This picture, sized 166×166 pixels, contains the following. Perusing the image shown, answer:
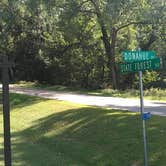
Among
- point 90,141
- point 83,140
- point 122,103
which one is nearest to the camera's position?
point 90,141

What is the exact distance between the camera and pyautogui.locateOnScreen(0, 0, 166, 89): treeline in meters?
31.0

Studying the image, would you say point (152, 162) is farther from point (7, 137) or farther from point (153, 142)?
point (7, 137)

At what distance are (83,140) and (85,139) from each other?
3.2 inches

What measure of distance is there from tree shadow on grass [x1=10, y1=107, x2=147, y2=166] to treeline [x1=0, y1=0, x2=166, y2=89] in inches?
538

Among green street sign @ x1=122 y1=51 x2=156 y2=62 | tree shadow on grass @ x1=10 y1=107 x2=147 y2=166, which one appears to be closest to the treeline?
tree shadow on grass @ x1=10 y1=107 x2=147 y2=166

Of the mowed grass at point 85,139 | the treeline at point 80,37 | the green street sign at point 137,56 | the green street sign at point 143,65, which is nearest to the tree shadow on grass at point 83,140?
the mowed grass at point 85,139

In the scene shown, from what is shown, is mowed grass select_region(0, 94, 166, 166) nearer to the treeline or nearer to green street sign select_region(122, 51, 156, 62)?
green street sign select_region(122, 51, 156, 62)

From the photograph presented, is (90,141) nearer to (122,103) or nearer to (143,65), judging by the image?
(143,65)

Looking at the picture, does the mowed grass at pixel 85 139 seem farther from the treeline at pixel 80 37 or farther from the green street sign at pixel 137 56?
the treeline at pixel 80 37

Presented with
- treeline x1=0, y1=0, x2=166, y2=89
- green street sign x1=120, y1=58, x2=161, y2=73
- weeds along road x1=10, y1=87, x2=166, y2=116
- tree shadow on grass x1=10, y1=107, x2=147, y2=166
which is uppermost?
treeline x1=0, y1=0, x2=166, y2=89

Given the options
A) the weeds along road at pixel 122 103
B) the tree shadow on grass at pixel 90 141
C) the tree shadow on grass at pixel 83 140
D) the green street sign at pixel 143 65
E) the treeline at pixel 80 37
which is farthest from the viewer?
the treeline at pixel 80 37

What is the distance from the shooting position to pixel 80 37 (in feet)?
127

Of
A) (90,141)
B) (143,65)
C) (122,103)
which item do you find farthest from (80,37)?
(143,65)

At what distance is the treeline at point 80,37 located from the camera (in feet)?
102
